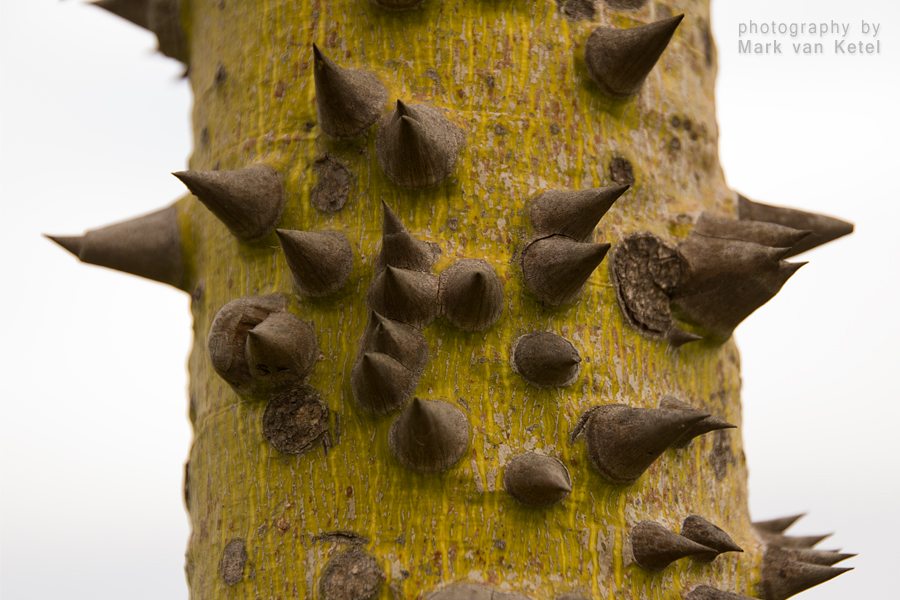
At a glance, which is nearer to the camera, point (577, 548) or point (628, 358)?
point (577, 548)

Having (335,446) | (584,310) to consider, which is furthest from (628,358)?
(335,446)

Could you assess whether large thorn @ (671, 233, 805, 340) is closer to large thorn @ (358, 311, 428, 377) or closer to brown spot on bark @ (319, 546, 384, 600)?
large thorn @ (358, 311, 428, 377)

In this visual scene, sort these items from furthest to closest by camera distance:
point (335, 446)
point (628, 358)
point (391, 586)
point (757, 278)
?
point (757, 278) < point (628, 358) < point (335, 446) < point (391, 586)

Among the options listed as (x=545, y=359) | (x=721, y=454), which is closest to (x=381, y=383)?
(x=545, y=359)

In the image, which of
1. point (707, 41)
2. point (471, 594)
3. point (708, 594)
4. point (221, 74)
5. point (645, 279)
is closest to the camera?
point (471, 594)

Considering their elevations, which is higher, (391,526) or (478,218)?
(478,218)

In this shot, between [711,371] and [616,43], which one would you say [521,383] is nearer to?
[711,371]

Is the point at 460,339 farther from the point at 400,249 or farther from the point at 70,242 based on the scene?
the point at 70,242

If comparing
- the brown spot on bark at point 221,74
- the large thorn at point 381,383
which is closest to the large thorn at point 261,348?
the large thorn at point 381,383
